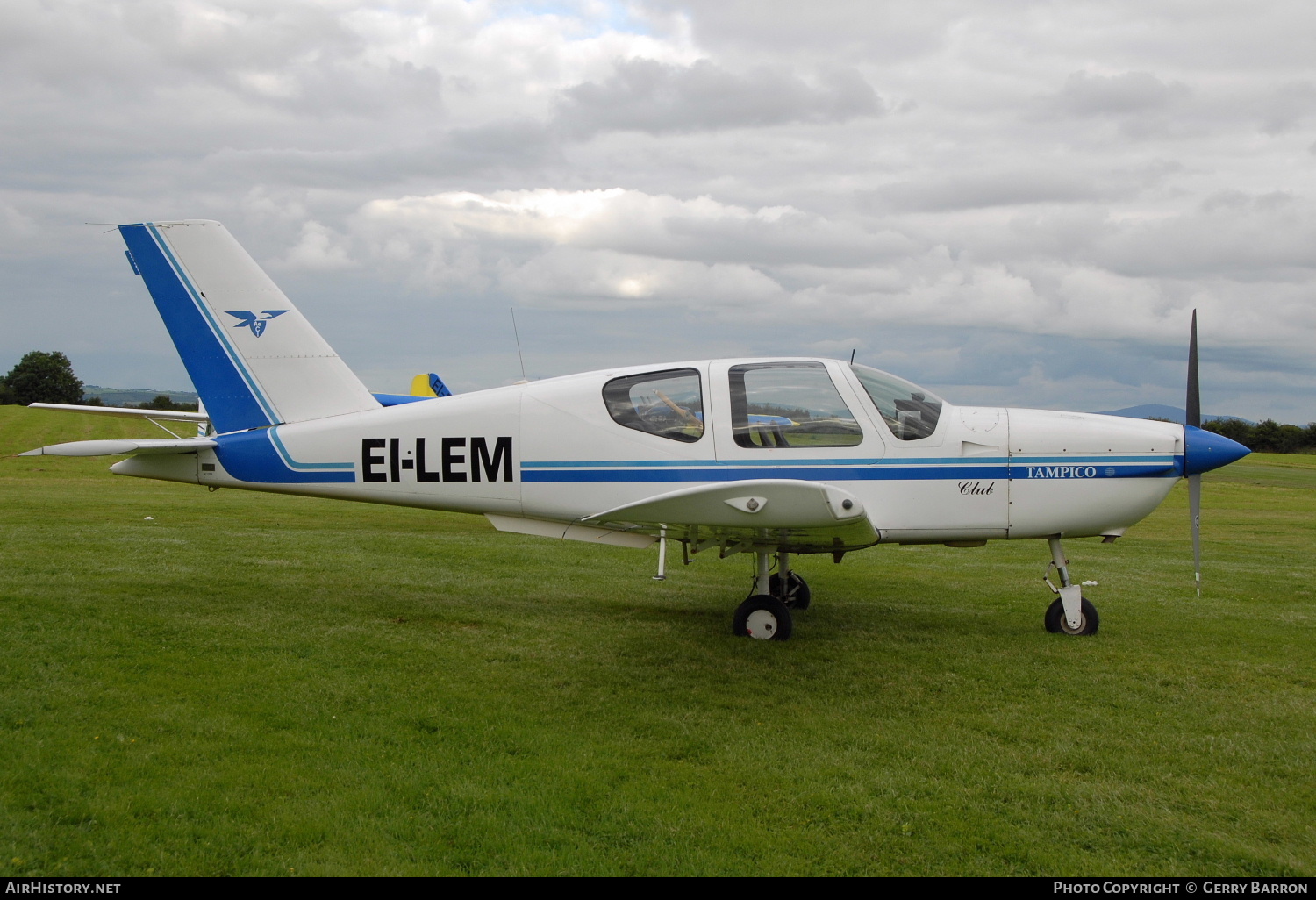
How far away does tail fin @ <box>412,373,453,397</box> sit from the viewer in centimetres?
2698

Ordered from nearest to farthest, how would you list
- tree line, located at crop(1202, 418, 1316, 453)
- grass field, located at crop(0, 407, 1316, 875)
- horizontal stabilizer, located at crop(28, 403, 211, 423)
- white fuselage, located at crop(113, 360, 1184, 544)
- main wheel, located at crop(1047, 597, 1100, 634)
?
grass field, located at crop(0, 407, 1316, 875) < white fuselage, located at crop(113, 360, 1184, 544) < main wheel, located at crop(1047, 597, 1100, 634) < horizontal stabilizer, located at crop(28, 403, 211, 423) < tree line, located at crop(1202, 418, 1316, 453)

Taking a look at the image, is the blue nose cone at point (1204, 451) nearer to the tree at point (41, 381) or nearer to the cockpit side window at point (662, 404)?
the cockpit side window at point (662, 404)

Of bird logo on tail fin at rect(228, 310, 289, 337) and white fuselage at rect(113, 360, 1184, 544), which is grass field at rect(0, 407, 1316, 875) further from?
bird logo on tail fin at rect(228, 310, 289, 337)

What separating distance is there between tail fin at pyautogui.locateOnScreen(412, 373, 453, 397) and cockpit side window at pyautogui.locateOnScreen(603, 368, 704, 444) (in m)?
20.0

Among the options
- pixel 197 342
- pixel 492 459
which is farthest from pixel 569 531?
pixel 197 342

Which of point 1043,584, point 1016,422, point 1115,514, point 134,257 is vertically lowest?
point 1043,584

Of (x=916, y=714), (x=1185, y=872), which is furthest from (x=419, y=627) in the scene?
(x=1185, y=872)

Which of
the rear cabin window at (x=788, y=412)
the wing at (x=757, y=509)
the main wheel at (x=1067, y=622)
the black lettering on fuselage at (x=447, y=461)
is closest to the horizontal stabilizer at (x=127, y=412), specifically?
the black lettering on fuselage at (x=447, y=461)

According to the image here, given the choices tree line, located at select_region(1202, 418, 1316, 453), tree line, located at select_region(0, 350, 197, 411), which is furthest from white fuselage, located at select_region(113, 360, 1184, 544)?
tree line, located at select_region(0, 350, 197, 411)

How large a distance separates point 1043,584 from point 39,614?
1021 cm

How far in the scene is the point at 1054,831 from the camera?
4.00m

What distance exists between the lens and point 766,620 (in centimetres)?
758

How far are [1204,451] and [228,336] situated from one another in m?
8.78

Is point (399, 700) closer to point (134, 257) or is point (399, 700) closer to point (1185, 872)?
point (1185, 872)
